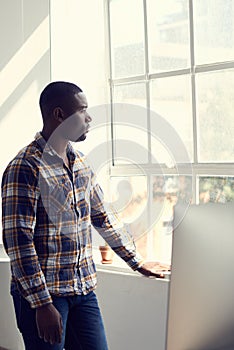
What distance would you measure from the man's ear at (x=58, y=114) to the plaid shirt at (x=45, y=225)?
0.30ft

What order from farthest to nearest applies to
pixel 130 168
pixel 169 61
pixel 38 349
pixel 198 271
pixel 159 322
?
pixel 130 168
pixel 169 61
pixel 159 322
pixel 38 349
pixel 198 271

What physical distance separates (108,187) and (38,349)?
1.62 metres

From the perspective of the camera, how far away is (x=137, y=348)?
10.4 feet

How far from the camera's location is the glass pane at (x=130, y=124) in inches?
138

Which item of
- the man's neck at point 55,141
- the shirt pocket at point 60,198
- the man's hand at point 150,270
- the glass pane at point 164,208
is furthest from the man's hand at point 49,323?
the glass pane at point 164,208

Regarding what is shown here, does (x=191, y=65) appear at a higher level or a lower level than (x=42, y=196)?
higher

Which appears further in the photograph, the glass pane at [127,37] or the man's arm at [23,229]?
the glass pane at [127,37]

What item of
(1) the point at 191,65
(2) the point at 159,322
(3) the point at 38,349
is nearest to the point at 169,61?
(1) the point at 191,65

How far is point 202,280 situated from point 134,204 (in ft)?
7.72

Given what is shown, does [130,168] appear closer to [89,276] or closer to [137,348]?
[137,348]

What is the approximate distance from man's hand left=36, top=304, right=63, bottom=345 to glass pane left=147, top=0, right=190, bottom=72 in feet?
5.29

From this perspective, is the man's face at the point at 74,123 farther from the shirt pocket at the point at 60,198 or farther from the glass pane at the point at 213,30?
the glass pane at the point at 213,30

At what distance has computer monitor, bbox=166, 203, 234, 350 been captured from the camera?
3.76 feet

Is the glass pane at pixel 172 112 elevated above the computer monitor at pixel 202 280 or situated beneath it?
elevated above
